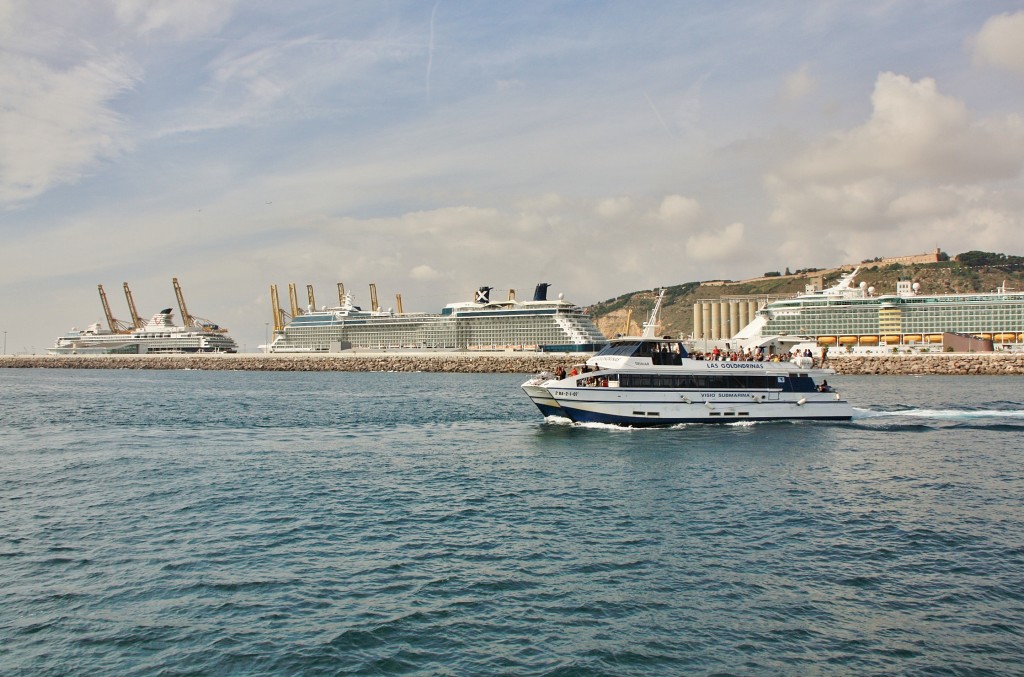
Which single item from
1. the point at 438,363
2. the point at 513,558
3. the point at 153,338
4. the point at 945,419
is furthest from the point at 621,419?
the point at 153,338

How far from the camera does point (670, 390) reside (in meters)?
35.9

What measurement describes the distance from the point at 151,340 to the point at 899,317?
15541 centimetres

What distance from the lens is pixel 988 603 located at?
1274cm

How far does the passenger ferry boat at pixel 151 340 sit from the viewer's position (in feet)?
553

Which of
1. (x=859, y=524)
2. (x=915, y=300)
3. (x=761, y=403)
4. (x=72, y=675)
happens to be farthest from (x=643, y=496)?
(x=915, y=300)

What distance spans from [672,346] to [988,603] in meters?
24.0

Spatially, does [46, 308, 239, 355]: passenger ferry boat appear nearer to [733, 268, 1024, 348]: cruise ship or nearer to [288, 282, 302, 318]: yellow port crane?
[288, 282, 302, 318]: yellow port crane

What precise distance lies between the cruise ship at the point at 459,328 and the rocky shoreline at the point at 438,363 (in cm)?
939

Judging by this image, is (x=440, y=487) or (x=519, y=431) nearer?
(x=440, y=487)

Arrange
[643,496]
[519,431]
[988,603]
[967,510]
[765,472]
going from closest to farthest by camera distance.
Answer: [988,603] → [967,510] → [643,496] → [765,472] → [519,431]

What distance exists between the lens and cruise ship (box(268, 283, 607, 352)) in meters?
140

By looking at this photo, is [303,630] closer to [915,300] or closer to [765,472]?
[765,472]

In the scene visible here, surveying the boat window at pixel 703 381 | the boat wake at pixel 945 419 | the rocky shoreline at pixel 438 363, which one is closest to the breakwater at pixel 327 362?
the rocky shoreline at pixel 438 363

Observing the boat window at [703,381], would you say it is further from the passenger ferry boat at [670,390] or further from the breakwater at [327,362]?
the breakwater at [327,362]
